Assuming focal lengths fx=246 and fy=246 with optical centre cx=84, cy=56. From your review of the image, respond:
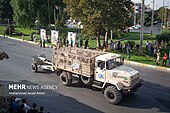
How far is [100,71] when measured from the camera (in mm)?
14469

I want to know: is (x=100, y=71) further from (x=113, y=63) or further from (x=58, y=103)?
(x=58, y=103)

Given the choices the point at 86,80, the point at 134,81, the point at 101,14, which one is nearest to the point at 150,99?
the point at 134,81

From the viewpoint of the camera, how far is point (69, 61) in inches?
637

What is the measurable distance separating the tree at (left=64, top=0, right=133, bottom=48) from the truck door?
41.0 feet

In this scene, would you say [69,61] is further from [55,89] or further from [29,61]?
[29,61]

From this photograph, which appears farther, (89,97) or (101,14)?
(101,14)

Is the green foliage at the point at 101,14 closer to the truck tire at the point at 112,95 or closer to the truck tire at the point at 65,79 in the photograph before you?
the truck tire at the point at 65,79

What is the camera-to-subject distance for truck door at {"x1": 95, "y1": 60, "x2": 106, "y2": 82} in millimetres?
14345

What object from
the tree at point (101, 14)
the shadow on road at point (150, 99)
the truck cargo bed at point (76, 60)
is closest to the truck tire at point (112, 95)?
the shadow on road at point (150, 99)

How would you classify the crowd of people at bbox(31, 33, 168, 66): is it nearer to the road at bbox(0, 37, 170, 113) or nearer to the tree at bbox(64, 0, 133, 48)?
the tree at bbox(64, 0, 133, 48)

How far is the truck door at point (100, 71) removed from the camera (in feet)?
Result: 47.1

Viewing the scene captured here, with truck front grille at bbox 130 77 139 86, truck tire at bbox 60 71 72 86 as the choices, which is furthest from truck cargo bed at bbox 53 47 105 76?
truck front grille at bbox 130 77 139 86

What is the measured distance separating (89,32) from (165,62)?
9.47 metres

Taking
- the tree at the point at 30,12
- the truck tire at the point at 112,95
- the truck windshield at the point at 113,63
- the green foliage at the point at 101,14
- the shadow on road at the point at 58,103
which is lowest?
the shadow on road at the point at 58,103
